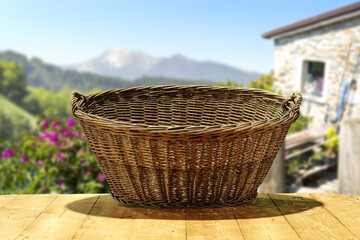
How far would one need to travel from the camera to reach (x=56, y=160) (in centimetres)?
286

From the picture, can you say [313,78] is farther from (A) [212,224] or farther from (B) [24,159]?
(A) [212,224]

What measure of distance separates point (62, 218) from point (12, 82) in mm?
20685

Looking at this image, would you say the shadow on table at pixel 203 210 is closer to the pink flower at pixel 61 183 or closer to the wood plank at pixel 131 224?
the wood plank at pixel 131 224

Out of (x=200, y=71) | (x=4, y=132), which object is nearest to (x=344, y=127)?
(x=4, y=132)

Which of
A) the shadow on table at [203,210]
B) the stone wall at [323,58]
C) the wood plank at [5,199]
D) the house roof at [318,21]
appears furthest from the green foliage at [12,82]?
the shadow on table at [203,210]

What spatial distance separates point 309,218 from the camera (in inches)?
55.3

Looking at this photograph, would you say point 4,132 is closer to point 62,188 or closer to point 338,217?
point 62,188

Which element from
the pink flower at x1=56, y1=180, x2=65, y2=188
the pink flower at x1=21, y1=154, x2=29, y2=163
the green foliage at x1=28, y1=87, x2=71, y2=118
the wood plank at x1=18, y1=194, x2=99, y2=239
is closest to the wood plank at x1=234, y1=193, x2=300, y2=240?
the wood plank at x1=18, y1=194, x2=99, y2=239

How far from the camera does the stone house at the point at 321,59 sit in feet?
18.7

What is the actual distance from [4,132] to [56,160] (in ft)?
53.6

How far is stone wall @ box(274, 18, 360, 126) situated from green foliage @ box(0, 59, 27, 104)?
16.5 m

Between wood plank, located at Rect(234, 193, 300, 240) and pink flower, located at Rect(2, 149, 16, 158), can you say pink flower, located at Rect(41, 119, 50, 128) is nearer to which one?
pink flower, located at Rect(2, 149, 16, 158)

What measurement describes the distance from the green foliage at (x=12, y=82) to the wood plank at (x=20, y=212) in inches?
794

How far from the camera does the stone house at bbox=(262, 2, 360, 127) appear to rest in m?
5.69
